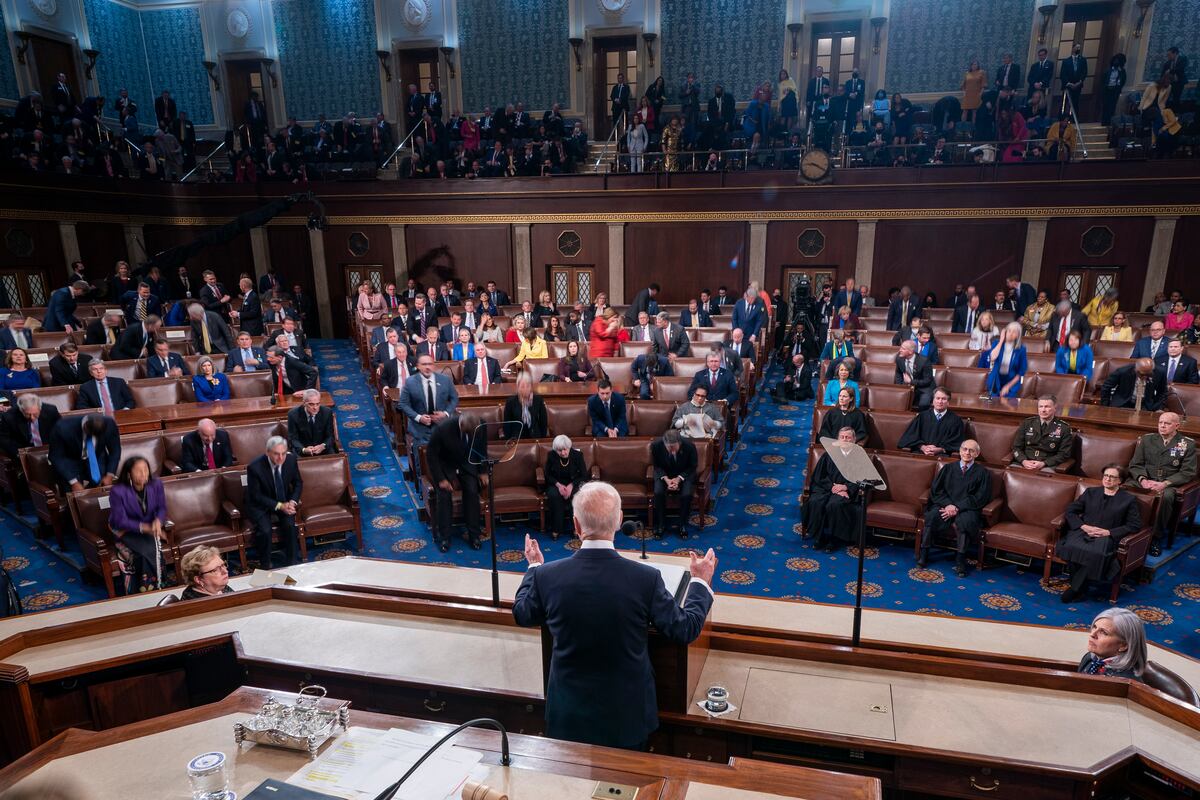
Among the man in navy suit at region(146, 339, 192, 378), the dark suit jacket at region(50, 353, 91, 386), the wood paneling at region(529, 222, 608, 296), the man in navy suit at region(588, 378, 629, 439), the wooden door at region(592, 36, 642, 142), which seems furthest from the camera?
the wooden door at region(592, 36, 642, 142)

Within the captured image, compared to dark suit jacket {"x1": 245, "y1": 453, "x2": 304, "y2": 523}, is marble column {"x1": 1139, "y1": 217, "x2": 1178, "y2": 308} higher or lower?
higher

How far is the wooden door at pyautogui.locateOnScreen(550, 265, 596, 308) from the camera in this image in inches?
604

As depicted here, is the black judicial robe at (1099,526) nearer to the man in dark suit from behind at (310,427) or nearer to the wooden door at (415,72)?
the man in dark suit from behind at (310,427)

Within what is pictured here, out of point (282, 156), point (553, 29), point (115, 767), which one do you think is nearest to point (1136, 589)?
point (115, 767)

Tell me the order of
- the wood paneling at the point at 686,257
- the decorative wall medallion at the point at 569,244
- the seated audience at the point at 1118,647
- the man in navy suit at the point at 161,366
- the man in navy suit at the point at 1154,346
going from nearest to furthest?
1. the seated audience at the point at 1118,647
2. the man in navy suit at the point at 1154,346
3. the man in navy suit at the point at 161,366
4. the wood paneling at the point at 686,257
5. the decorative wall medallion at the point at 569,244

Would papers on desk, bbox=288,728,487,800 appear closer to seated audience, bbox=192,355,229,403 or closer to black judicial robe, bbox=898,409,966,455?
black judicial robe, bbox=898,409,966,455

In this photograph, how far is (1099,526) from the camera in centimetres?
551

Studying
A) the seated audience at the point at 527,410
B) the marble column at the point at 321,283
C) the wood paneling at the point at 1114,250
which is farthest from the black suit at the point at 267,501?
the wood paneling at the point at 1114,250

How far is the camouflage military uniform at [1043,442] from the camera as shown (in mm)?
6535

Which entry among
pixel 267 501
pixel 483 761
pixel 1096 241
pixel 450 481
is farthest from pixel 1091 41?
pixel 483 761

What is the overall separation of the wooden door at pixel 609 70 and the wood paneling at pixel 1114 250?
8.70 metres

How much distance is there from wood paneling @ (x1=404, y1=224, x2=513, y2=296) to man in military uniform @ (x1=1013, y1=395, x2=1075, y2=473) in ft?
35.7

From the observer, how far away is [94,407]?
7.55 meters

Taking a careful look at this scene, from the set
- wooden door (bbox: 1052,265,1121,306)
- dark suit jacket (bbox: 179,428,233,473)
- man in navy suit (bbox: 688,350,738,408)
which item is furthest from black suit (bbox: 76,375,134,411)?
wooden door (bbox: 1052,265,1121,306)
